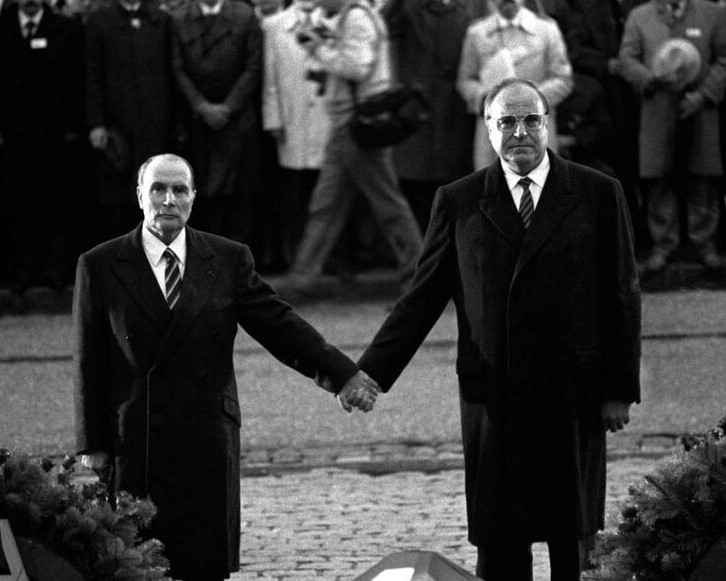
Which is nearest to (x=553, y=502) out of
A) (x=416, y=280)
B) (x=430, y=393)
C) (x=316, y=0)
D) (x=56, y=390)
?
(x=416, y=280)

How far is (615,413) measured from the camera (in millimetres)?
8250

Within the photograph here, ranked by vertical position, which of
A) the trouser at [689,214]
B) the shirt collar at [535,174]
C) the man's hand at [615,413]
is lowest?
the trouser at [689,214]

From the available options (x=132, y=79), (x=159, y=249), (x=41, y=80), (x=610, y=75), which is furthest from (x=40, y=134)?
(x=159, y=249)

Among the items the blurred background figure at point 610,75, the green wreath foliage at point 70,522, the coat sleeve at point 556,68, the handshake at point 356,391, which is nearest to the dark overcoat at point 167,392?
the handshake at point 356,391

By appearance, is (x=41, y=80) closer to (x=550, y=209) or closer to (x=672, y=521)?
(x=550, y=209)

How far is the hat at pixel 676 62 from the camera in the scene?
1592cm

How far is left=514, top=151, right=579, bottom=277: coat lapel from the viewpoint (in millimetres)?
8211

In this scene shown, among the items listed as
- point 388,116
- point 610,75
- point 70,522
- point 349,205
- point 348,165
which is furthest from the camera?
point 610,75

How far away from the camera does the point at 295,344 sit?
8344 millimetres

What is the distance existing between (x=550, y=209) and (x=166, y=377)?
5.19ft

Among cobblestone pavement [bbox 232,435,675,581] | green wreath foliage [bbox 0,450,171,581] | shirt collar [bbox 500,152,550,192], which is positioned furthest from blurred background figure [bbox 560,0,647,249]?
green wreath foliage [bbox 0,450,171,581]

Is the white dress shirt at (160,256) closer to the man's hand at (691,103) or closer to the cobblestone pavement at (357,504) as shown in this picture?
the cobblestone pavement at (357,504)

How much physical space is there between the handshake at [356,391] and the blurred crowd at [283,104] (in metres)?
7.51

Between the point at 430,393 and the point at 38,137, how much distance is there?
4521 mm
